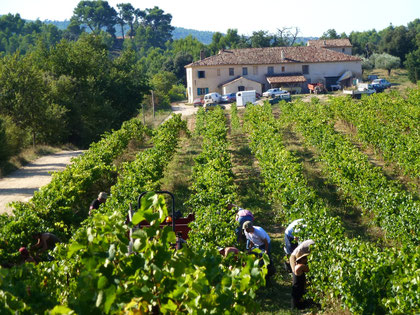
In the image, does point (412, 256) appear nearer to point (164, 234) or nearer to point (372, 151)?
point (164, 234)

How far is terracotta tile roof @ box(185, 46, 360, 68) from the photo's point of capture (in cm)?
5641

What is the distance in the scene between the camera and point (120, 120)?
129 feet

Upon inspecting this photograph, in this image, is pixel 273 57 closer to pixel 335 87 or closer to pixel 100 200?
pixel 335 87

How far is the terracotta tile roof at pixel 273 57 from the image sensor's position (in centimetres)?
5641

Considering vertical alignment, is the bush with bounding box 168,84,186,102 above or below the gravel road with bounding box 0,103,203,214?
above

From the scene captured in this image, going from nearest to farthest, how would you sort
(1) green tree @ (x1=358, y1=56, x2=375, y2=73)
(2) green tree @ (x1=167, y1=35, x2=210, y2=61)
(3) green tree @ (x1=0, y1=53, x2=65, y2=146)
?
(3) green tree @ (x1=0, y1=53, x2=65, y2=146) < (1) green tree @ (x1=358, y1=56, x2=375, y2=73) < (2) green tree @ (x1=167, y1=35, x2=210, y2=61)

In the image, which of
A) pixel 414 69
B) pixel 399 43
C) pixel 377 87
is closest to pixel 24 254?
pixel 377 87

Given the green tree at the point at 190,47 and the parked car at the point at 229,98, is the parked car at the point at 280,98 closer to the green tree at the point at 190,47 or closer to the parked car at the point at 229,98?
the parked car at the point at 229,98

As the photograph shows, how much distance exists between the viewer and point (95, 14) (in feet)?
535

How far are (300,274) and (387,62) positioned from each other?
65142 millimetres

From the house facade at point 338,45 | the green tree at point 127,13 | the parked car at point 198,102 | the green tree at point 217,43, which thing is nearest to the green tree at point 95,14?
the green tree at point 127,13

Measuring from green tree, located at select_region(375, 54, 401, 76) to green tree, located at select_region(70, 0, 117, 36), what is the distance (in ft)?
356

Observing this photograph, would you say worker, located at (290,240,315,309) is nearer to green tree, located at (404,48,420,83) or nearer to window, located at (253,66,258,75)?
window, located at (253,66,258,75)

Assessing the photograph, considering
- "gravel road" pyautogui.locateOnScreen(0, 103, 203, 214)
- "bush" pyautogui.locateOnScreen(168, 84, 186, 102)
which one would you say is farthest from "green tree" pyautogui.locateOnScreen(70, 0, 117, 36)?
"gravel road" pyautogui.locateOnScreen(0, 103, 203, 214)
